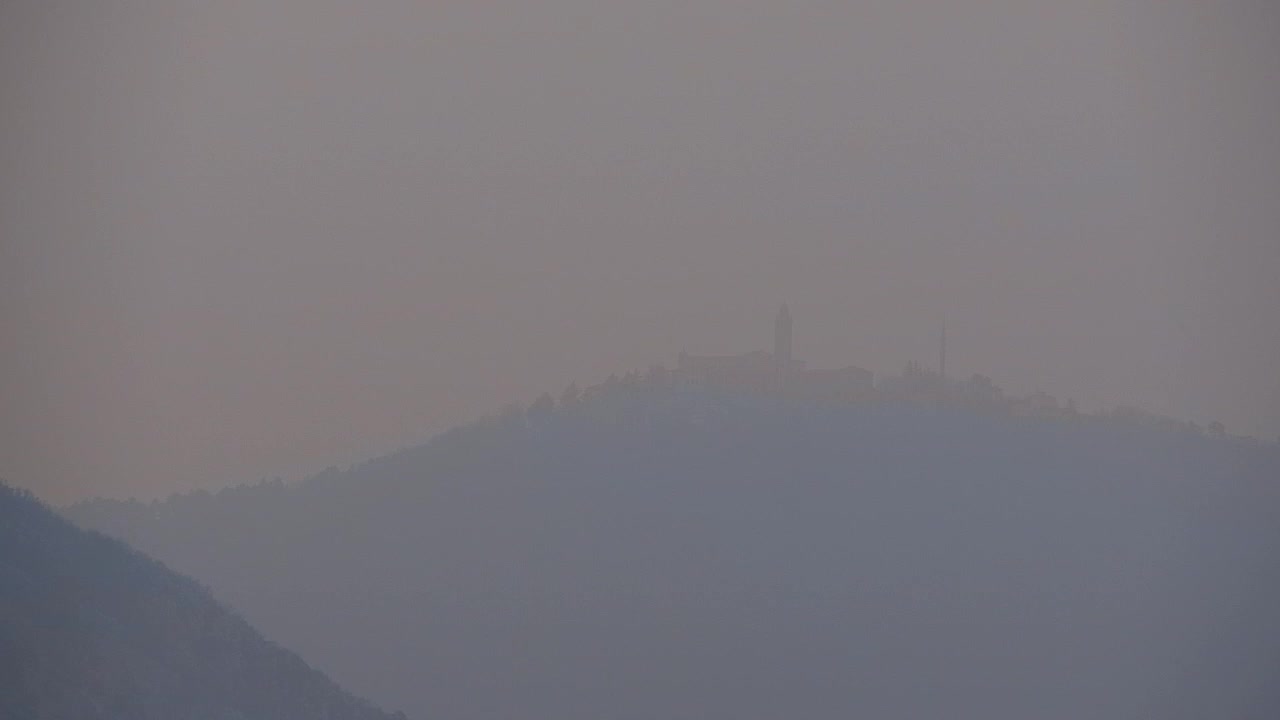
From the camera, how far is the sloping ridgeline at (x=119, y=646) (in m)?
12.1

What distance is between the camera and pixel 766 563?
19.6 meters

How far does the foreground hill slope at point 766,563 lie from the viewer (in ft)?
58.0

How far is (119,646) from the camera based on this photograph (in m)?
12.7

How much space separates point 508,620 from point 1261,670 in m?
9.33

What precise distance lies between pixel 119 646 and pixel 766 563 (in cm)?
929

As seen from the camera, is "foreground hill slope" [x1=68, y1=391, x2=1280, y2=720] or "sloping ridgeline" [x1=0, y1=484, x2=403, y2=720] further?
"foreground hill slope" [x1=68, y1=391, x2=1280, y2=720]

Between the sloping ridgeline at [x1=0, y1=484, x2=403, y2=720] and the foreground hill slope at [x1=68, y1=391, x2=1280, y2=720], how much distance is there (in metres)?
3.13

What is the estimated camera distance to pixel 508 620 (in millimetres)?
18734

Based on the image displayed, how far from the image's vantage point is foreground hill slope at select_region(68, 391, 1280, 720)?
58.0ft

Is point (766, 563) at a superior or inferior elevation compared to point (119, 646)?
superior

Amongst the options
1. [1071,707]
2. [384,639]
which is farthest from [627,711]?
[1071,707]

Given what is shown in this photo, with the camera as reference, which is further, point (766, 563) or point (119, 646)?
point (766, 563)

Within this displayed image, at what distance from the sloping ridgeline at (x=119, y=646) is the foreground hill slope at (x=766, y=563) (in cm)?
313

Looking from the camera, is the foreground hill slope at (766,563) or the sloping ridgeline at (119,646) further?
the foreground hill slope at (766,563)
